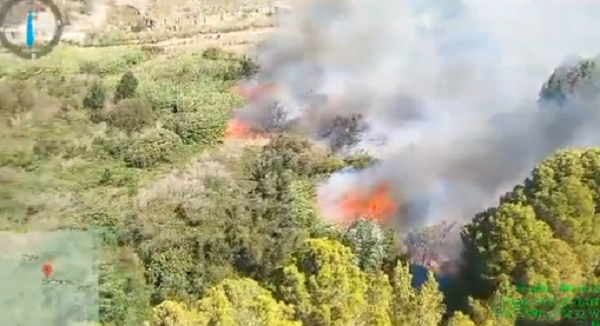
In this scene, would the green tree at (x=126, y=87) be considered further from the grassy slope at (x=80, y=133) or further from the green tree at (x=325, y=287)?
the green tree at (x=325, y=287)

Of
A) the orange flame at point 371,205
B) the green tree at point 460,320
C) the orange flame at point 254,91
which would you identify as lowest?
the green tree at point 460,320

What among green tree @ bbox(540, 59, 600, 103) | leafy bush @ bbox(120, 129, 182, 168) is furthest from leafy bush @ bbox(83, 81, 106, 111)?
green tree @ bbox(540, 59, 600, 103)

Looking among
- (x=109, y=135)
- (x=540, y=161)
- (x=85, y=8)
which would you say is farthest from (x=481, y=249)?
(x=85, y=8)

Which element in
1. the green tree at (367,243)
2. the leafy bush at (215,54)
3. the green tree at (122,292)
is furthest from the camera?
the leafy bush at (215,54)

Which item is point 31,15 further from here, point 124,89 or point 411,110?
point 411,110

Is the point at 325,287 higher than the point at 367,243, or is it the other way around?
the point at 367,243

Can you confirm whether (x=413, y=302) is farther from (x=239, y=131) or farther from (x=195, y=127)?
(x=195, y=127)

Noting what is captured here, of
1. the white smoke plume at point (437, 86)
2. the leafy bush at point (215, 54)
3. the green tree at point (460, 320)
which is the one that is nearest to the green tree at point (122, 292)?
the white smoke plume at point (437, 86)
